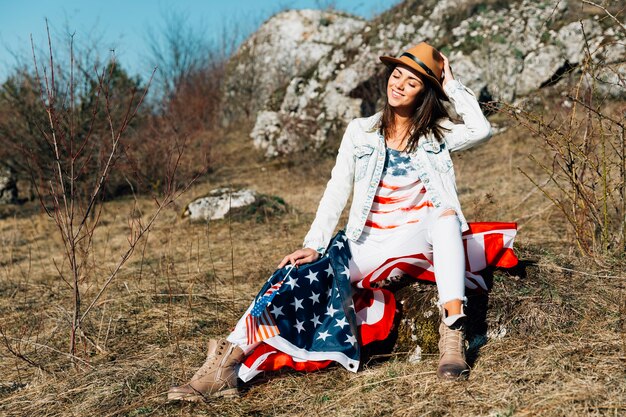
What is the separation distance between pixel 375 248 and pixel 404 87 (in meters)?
0.81

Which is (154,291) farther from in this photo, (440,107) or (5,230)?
(5,230)

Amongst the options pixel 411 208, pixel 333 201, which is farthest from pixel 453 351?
pixel 333 201

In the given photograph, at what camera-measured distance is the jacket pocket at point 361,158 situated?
290 centimetres

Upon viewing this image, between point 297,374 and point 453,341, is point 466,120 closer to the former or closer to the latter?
point 453,341

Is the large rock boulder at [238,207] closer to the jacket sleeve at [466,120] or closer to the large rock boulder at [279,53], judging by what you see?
the jacket sleeve at [466,120]

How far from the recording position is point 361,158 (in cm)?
292

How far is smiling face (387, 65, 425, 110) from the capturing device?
2867 mm

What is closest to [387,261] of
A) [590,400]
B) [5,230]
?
[590,400]

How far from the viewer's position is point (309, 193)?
8750 millimetres

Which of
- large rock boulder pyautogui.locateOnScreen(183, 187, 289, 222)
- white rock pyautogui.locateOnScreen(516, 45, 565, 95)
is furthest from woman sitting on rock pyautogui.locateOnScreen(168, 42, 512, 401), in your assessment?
white rock pyautogui.locateOnScreen(516, 45, 565, 95)

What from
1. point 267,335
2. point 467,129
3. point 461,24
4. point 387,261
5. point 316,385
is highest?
point 461,24

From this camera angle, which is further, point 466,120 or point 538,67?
point 538,67

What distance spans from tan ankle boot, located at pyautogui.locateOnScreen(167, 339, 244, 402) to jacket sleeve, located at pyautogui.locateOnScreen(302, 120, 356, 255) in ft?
1.96

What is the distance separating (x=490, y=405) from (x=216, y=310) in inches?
86.1
